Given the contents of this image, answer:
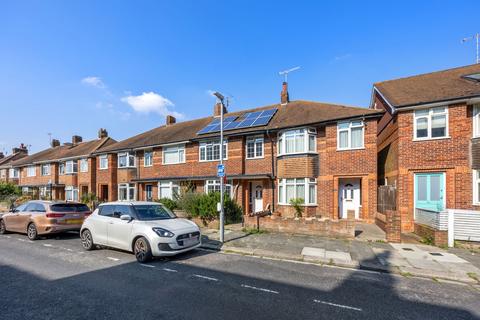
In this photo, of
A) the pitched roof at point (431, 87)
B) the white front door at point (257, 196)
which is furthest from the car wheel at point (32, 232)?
the pitched roof at point (431, 87)

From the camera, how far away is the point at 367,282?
5668mm

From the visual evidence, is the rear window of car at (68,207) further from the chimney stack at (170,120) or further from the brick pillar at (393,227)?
the chimney stack at (170,120)

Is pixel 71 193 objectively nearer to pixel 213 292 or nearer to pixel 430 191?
pixel 213 292

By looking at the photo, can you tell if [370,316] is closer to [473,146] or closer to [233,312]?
[233,312]

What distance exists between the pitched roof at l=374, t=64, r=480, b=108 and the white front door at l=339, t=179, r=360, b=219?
4491 mm

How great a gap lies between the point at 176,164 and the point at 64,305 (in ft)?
49.7

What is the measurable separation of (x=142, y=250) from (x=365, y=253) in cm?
645

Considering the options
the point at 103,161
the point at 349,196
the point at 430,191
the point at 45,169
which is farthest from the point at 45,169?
the point at 430,191

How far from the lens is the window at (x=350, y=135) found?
12953 millimetres

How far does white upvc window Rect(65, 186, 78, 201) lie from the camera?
90.9ft

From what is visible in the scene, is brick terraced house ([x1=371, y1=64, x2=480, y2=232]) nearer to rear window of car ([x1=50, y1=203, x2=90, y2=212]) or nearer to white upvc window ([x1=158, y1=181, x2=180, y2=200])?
rear window of car ([x1=50, y1=203, x2=90, y2=212])

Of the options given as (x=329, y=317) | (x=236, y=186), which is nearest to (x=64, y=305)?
(x=329, y=317)

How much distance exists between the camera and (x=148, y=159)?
843 inches

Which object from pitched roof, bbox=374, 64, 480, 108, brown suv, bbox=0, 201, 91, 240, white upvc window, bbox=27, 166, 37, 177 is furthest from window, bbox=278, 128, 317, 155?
white upvc window, bbox=27, 166, 37, 177
